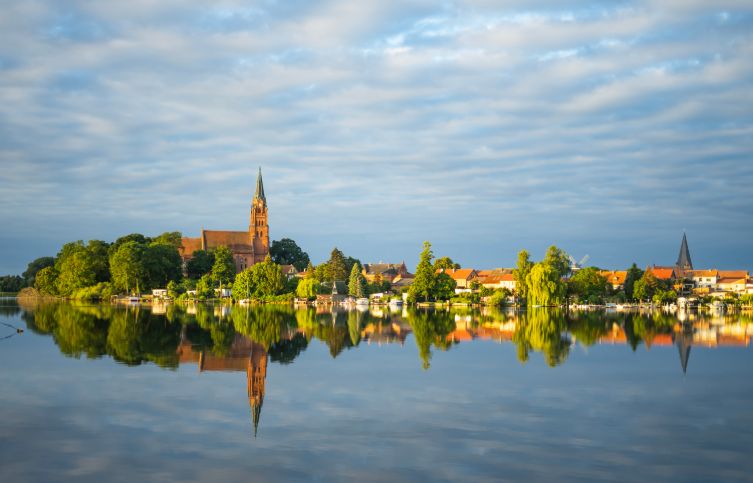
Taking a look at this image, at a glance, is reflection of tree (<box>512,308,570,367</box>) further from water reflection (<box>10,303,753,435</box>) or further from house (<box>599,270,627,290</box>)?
house (<box>599,270,627,290</box>)

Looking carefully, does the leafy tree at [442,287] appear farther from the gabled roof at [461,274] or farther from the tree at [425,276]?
the gabled roof at [461,274]

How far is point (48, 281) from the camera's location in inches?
4500

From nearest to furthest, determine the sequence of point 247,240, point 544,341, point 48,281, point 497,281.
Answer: point 544,341 → point 48,281 → point 497,281 → point 247,240

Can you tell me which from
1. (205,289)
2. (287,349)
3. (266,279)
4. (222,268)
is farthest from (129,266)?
(287,349)

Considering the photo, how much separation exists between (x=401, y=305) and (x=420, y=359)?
6946 cm

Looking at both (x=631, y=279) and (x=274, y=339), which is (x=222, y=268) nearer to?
(x=631, y=279)

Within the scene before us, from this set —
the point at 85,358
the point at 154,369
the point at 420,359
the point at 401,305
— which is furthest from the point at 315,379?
the point at 401,305

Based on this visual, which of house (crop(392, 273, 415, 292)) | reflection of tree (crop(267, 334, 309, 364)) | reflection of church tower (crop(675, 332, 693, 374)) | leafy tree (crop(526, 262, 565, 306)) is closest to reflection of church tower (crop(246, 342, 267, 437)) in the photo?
reflection of tree (crop(267, 334, 309, 364))

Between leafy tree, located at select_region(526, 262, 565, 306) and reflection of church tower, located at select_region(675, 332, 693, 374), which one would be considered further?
leafy tree, located at select_region(526, 262, 565, 306)

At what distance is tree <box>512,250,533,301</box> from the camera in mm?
92750

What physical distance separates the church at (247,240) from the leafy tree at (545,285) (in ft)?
221

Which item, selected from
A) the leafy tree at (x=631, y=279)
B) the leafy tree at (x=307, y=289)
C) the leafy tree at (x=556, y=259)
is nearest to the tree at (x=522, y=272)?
the leafy tree at (x=556, y=259)

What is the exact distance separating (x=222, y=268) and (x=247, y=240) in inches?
1180

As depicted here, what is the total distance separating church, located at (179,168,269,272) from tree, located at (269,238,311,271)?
22.3 feet
